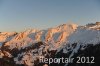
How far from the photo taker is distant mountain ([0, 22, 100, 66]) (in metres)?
64.6

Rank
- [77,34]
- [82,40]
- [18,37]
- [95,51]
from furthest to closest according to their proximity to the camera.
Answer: [18,37]
[77,34]
[82,40]
[95,51]

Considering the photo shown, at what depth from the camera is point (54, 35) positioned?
3425 inches

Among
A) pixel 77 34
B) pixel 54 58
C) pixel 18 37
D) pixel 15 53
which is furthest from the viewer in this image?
pixel 18 37

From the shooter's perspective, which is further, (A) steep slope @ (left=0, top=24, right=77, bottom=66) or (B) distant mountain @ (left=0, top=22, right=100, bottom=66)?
(A) steep slope @ (left=0, top=24, right=77, bottom=66)

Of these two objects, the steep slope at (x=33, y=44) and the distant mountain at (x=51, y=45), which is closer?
the distant mountain at (x=51, y=45)

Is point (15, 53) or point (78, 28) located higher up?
point (78, 28)

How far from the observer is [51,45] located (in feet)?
263

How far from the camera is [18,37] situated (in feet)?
297

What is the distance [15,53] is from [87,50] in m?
25.6

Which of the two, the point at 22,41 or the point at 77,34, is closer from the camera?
the point at 77,34

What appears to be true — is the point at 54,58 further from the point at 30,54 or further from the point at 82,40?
the point at 30,54

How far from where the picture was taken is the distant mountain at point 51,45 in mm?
64625

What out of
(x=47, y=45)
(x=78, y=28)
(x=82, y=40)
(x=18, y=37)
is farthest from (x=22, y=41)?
(x=82, y=40)

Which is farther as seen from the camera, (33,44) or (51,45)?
(33,44)
